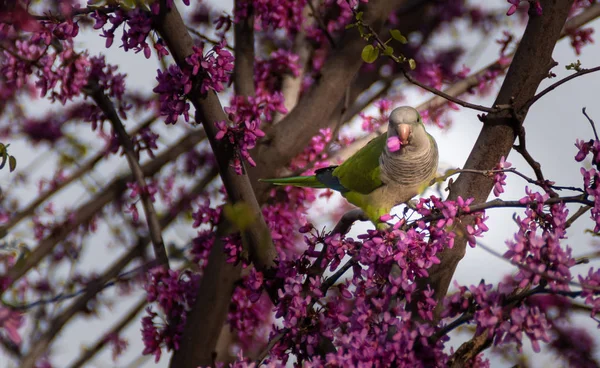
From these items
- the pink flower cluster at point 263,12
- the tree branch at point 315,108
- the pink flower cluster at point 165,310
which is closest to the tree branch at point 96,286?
the pink flower cluster at point 165,310

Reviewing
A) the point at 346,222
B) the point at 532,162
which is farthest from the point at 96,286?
the point at 532,162

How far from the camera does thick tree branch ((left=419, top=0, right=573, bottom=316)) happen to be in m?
1.94

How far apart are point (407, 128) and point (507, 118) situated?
1.19 ft

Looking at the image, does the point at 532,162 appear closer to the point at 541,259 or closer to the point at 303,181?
the point at 541,259

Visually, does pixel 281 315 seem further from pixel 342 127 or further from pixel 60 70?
pixel 342 127

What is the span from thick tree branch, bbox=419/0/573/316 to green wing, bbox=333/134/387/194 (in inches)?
10.4

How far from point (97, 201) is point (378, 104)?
1.59 m

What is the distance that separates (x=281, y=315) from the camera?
177 centimetres

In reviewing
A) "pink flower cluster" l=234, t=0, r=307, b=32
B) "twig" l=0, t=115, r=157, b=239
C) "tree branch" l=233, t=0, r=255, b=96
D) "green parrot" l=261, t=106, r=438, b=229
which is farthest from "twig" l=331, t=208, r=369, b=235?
"twig" l=0, t=115, r=157, b=239

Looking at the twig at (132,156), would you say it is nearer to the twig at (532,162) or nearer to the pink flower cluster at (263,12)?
the pink flower cluster at (263,12)

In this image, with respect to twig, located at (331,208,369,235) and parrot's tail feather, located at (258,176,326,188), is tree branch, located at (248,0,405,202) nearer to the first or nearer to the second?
parrot's tail feather, located at (258,176,326,188)

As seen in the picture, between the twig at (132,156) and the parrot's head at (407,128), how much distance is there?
45.3 inches

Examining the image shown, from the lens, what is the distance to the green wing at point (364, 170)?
2092mm

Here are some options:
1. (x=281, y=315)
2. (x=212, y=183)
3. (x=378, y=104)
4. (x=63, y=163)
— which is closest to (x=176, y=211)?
(x=212, y=183)
